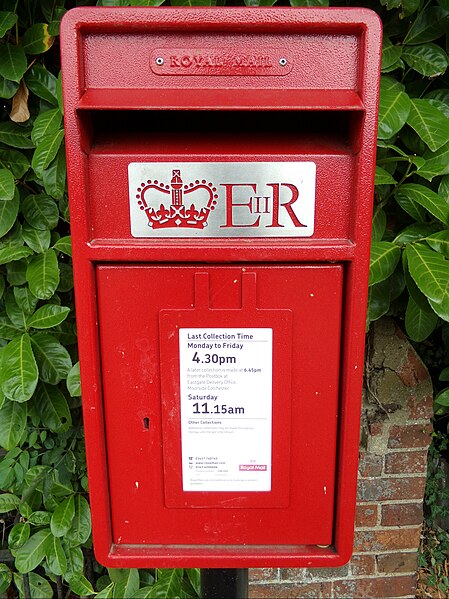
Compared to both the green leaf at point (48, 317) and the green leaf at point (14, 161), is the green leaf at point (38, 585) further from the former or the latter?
the green leaf at point (14, 161)

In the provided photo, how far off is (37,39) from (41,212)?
1.67 ft

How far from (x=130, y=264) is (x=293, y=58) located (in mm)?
488

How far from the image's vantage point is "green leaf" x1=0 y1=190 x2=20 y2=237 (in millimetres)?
1777

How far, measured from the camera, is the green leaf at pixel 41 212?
6.08ft

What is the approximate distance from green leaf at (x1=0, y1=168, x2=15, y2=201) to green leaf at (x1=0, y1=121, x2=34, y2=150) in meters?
0.18

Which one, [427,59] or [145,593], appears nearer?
[427,59]

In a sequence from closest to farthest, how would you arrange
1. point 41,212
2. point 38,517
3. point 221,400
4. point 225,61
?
point 225,61, point 221,400, point 41,212, point 38,517

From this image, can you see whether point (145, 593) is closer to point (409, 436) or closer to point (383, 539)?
point (383, 539)

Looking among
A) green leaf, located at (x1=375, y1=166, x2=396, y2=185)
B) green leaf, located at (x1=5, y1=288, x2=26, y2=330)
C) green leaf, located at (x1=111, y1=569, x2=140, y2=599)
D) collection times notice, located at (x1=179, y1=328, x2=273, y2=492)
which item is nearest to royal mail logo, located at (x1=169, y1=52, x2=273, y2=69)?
collection times notice, located at (x1=179, y1=328, x2=273, y2=492)

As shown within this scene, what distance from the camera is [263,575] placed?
221 centimetres

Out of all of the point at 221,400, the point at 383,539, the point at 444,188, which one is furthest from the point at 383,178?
the point at 383,539

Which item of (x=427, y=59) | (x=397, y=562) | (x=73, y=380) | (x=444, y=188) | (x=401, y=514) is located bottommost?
(x=397, y=562)

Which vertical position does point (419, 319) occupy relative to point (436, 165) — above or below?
below

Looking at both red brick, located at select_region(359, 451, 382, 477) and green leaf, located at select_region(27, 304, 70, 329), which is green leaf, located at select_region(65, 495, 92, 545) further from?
red brick, located at select_region(359, 451, 382, 477)
